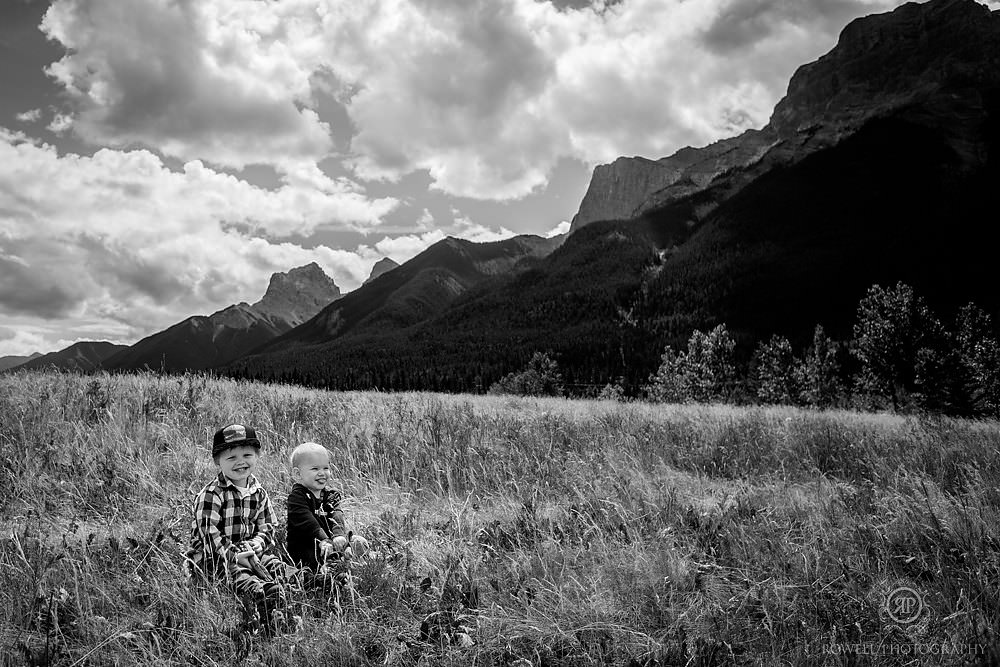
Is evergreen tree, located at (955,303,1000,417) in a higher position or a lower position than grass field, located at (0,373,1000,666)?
higher

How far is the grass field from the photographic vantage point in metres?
2.64

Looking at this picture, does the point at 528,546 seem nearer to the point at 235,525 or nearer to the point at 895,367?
the point at 235,525

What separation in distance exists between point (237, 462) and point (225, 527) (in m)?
0.46

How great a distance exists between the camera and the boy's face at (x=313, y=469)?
385 cm

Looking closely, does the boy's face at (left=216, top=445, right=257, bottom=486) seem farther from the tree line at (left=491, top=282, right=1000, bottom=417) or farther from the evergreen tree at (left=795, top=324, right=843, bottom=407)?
the evergreen tree at (left=795, top=324, right=843, bottom=407)

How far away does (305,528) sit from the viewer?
367cm

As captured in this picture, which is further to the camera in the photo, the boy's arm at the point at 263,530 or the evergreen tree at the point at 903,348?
the evergreen tree at the point at 903,348

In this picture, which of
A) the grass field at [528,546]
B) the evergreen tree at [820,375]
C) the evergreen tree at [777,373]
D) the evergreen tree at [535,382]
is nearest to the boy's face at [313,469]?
the grass field at [528,546]

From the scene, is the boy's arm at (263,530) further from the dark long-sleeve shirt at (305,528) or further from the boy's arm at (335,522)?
the boy's arm at (335,522)

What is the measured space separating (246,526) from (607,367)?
146m

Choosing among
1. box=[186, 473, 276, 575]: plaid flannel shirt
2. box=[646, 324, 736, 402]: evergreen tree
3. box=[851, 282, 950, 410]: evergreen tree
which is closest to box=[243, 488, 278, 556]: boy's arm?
box=[186, 473, 276, 575]: plaid flannel shirt

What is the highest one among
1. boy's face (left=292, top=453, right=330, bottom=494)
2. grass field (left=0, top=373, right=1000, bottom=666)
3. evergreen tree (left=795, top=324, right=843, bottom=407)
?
evergreen tree (left=795, top=324, right=843, bottom=407)

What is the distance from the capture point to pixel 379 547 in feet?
12.2

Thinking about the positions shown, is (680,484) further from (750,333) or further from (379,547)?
(750,333)
